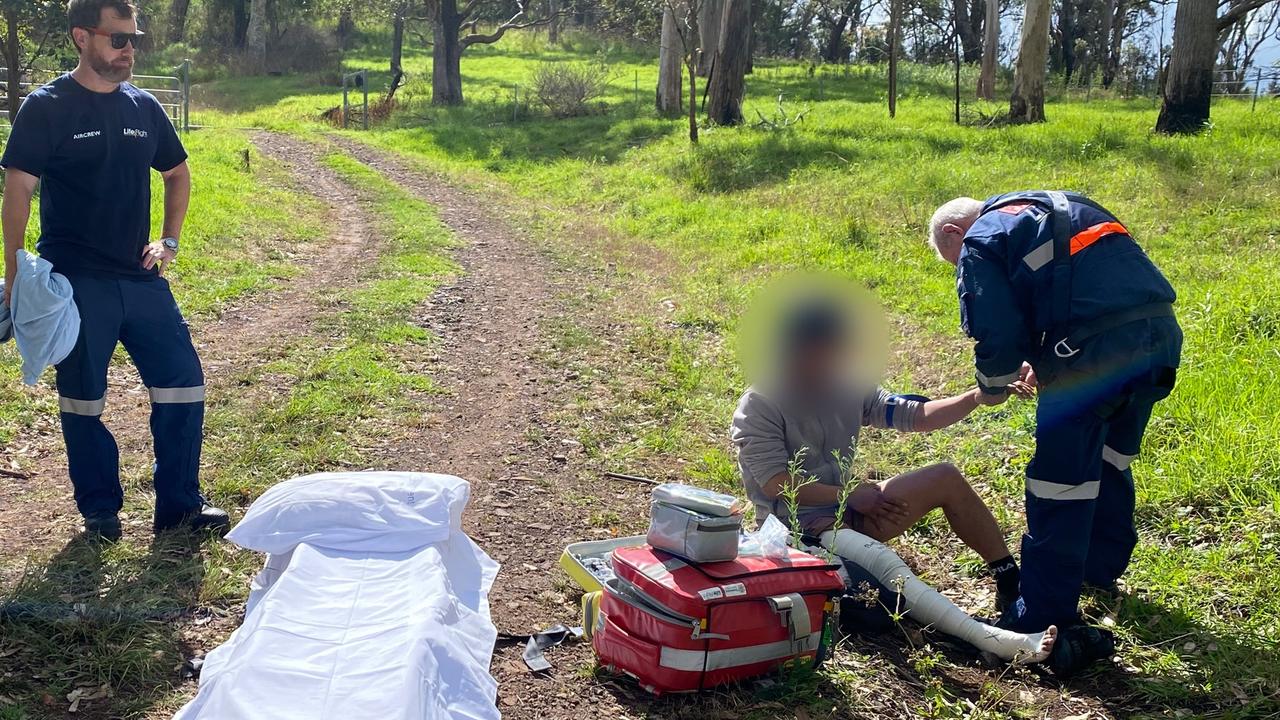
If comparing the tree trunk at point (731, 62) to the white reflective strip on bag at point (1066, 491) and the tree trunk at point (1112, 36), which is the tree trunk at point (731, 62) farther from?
the white reflective strip on bag at point (1066, 491)

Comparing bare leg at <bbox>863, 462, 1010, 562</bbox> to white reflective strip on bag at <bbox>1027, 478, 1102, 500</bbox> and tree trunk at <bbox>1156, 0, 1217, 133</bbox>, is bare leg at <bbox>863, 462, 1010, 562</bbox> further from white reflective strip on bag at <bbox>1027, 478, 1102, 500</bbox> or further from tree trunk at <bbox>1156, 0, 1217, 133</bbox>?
tree trunk at <bbox>1156, 0, 1217, 133</bbox>

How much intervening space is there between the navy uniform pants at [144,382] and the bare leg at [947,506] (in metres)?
3.05

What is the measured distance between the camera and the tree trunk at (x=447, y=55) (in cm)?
3069

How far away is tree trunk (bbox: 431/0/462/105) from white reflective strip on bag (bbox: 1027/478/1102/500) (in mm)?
28816

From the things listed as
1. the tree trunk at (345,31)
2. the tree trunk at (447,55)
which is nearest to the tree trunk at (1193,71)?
the tree trunk at (447,55)

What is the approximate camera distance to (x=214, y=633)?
3893 millimetres

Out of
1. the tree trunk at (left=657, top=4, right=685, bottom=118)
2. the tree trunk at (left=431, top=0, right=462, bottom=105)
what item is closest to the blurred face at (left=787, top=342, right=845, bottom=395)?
the tree trunk at (left=657, top=4, right=685, bottom=118)

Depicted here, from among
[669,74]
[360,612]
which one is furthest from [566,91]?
[360,612]

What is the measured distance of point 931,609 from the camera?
4.01 m

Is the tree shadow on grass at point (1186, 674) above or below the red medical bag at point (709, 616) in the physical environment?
below

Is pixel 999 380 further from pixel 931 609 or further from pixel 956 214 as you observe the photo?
pixel 931 609

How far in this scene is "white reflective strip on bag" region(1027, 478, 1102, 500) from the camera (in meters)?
3.85

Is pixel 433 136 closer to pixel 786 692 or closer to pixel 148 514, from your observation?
pixel 148 514

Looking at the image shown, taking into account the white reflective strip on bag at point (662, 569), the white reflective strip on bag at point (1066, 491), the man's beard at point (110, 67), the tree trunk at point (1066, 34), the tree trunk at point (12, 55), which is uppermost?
the tree trunk at point (1066, 34)
